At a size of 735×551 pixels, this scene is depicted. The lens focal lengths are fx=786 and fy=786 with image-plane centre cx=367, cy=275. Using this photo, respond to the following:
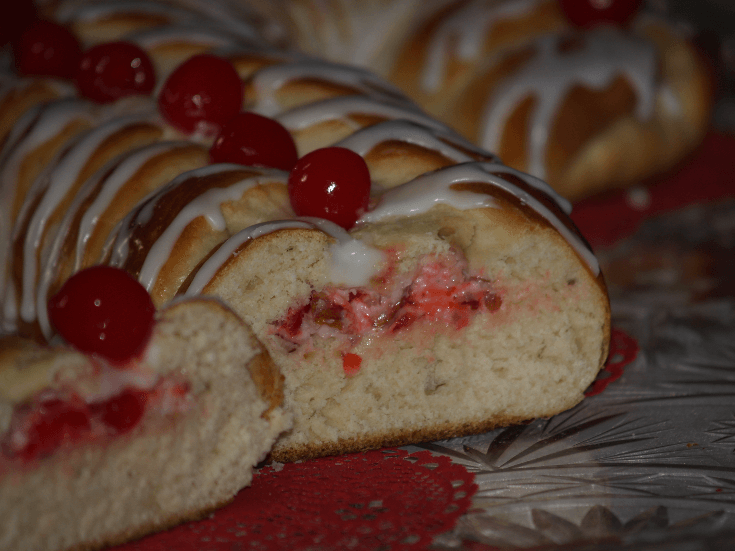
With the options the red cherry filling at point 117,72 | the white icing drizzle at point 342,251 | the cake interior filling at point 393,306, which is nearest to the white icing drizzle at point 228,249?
the white icing drizzle at point 342,251

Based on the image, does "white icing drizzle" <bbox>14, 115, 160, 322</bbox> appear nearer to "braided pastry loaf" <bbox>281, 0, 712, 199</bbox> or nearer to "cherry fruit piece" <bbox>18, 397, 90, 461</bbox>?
"cherry fruit piece" <bbox>18, 397, 90, 461</bbox>

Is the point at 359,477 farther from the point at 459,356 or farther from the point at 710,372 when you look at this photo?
the point at 710,372

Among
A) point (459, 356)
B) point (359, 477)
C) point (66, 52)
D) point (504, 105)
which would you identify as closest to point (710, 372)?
point (459, 356)

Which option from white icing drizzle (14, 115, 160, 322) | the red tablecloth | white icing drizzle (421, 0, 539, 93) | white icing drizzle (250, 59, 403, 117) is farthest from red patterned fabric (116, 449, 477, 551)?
white icing drizzle (421, 0, 539, 93)

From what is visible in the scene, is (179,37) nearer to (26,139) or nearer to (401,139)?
(26,139)

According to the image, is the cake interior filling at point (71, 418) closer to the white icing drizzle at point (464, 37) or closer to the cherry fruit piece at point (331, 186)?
the cherry fruit piece at point (331, 186)

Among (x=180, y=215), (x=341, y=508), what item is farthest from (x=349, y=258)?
(x=341, y=508)
